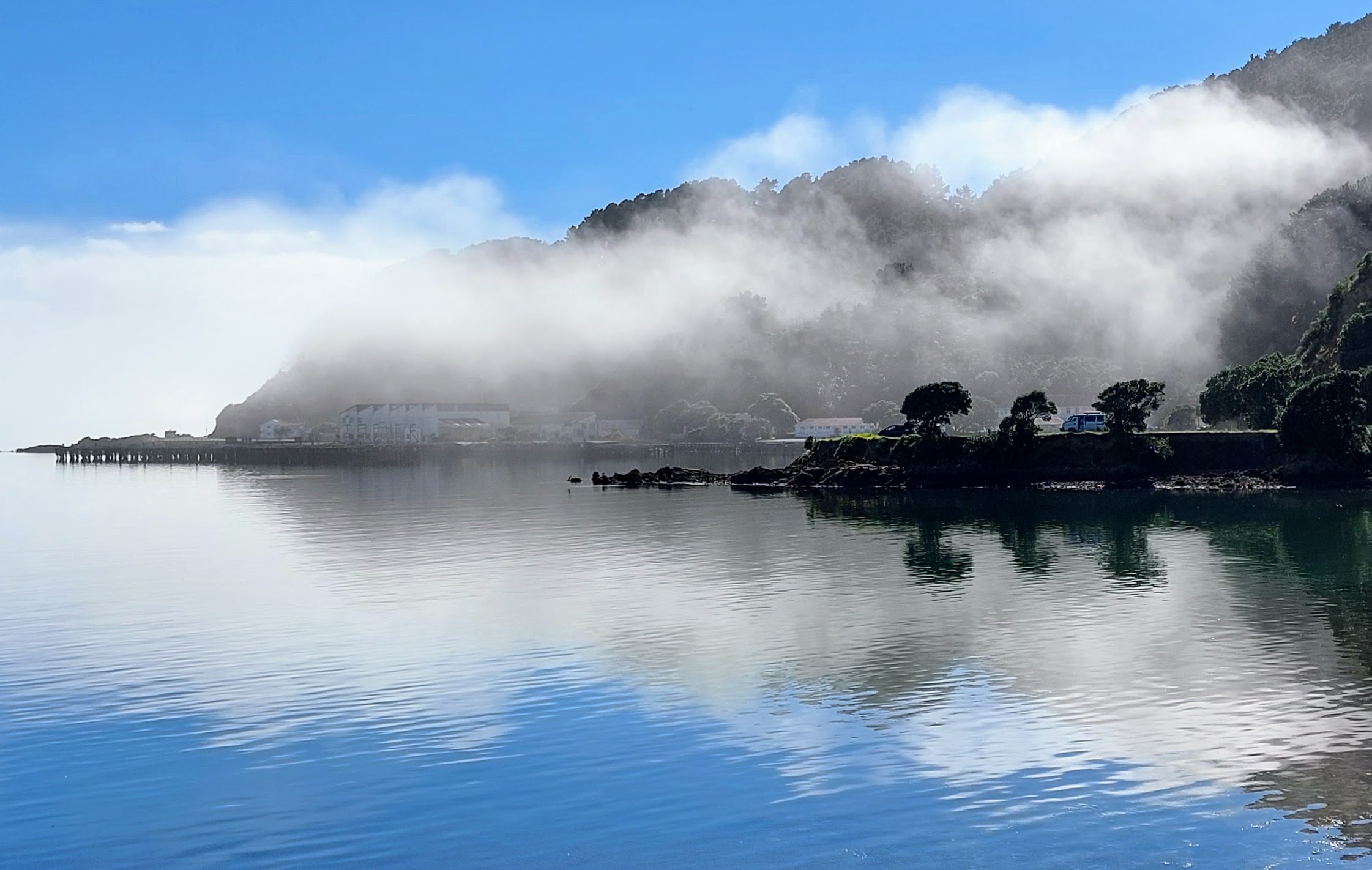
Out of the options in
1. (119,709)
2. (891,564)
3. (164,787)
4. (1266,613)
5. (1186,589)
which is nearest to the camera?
(164,787)

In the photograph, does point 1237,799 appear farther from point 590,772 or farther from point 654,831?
point 590,772

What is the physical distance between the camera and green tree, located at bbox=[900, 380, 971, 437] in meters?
131

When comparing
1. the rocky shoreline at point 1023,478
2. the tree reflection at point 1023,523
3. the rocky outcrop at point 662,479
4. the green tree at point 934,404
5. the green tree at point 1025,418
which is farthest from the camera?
the rocky outcrop at point 662,479

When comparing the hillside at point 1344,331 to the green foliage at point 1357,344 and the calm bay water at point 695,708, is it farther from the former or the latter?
the calm bay water at point 695,708

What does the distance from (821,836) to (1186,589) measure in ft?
126

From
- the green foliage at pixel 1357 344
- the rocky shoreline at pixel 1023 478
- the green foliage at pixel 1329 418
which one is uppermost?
the green foliage at pixel 1357 344

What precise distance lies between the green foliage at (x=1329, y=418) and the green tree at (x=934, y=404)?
31885 mm

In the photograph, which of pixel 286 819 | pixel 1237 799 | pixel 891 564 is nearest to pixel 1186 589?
pixel 891 564

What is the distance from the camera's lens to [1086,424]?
13538 cm

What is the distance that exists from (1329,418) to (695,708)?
331 feet

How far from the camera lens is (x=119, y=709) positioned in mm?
34750

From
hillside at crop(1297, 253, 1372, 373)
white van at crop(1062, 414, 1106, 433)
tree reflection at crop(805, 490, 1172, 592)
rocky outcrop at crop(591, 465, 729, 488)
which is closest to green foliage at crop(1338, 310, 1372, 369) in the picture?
hillside at crop(1297, 253, 1372, 373)

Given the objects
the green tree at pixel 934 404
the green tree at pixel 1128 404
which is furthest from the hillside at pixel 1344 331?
the green tree at pixel 934 404

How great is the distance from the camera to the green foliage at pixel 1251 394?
13425 centimetres
